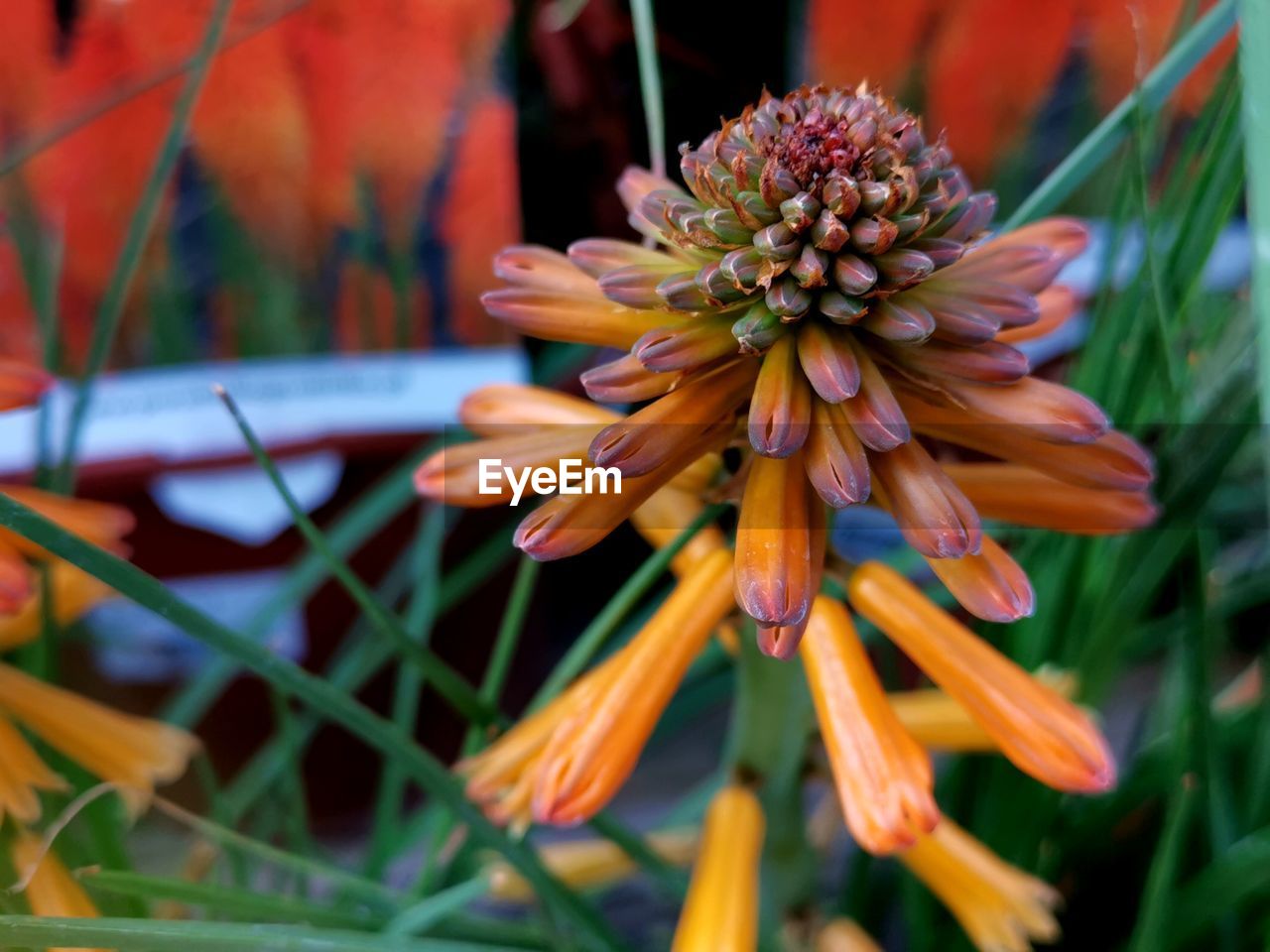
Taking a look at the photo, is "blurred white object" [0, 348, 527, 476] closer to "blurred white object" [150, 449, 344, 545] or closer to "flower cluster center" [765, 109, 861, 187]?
"blurred white object" [150, 449, 344, 545]

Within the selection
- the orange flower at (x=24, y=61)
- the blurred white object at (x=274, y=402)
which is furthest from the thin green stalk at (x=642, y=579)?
the orange flower at (x=24, y=61)

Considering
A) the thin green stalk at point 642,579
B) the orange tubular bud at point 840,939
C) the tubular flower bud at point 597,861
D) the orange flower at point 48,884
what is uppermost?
the thin green stalk at point 642,579

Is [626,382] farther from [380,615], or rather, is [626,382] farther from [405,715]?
[405,715]

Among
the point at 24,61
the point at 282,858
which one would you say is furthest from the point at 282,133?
the point at 282,858

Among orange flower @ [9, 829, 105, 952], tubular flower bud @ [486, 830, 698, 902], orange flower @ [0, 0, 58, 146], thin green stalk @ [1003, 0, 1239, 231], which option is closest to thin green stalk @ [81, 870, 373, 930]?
orange flower @ [9, 829, 105, 952]

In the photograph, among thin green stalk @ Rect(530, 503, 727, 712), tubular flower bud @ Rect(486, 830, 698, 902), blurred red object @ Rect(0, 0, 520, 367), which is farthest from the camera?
blurred red object @ Rect(0, 0, 520, 367)

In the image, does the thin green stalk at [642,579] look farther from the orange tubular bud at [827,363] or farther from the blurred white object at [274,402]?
the blurred white object at [274,402]
